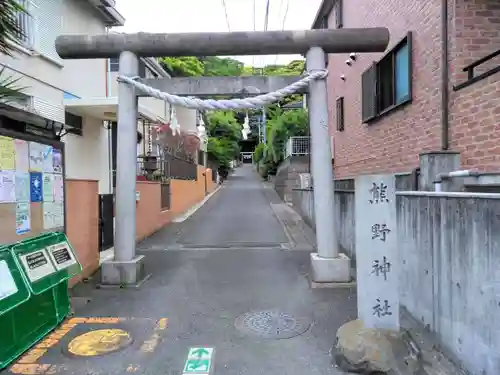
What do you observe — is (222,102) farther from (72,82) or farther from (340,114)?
(340,114)

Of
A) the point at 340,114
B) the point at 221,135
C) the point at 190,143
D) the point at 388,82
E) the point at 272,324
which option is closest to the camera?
the point at 272,324

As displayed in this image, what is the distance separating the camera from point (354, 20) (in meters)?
12.1

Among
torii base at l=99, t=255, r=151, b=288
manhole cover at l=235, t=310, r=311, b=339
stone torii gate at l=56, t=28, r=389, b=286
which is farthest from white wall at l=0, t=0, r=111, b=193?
manhole cover at l=235, t=310, r=311, b=339

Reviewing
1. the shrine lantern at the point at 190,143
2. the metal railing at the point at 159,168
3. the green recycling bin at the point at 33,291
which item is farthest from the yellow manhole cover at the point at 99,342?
the shrine lantern at the point at 190,143

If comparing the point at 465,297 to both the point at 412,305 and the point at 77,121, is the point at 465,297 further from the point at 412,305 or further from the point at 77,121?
the point at 77,121

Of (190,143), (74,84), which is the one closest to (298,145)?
(190,143)

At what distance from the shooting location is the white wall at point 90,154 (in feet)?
35.7

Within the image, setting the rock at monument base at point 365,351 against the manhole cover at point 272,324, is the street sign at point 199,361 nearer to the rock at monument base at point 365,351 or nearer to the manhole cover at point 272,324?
the manhole cover at point 272,324

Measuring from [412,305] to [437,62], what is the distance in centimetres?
437

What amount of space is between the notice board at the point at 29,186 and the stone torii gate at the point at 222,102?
115 centimetres

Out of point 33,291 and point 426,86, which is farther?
point 426,86

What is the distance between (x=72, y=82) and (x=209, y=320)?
9.00 metres

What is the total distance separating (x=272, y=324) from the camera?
5008 millimetres

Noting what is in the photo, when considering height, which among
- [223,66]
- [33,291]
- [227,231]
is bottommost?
[227,231]
